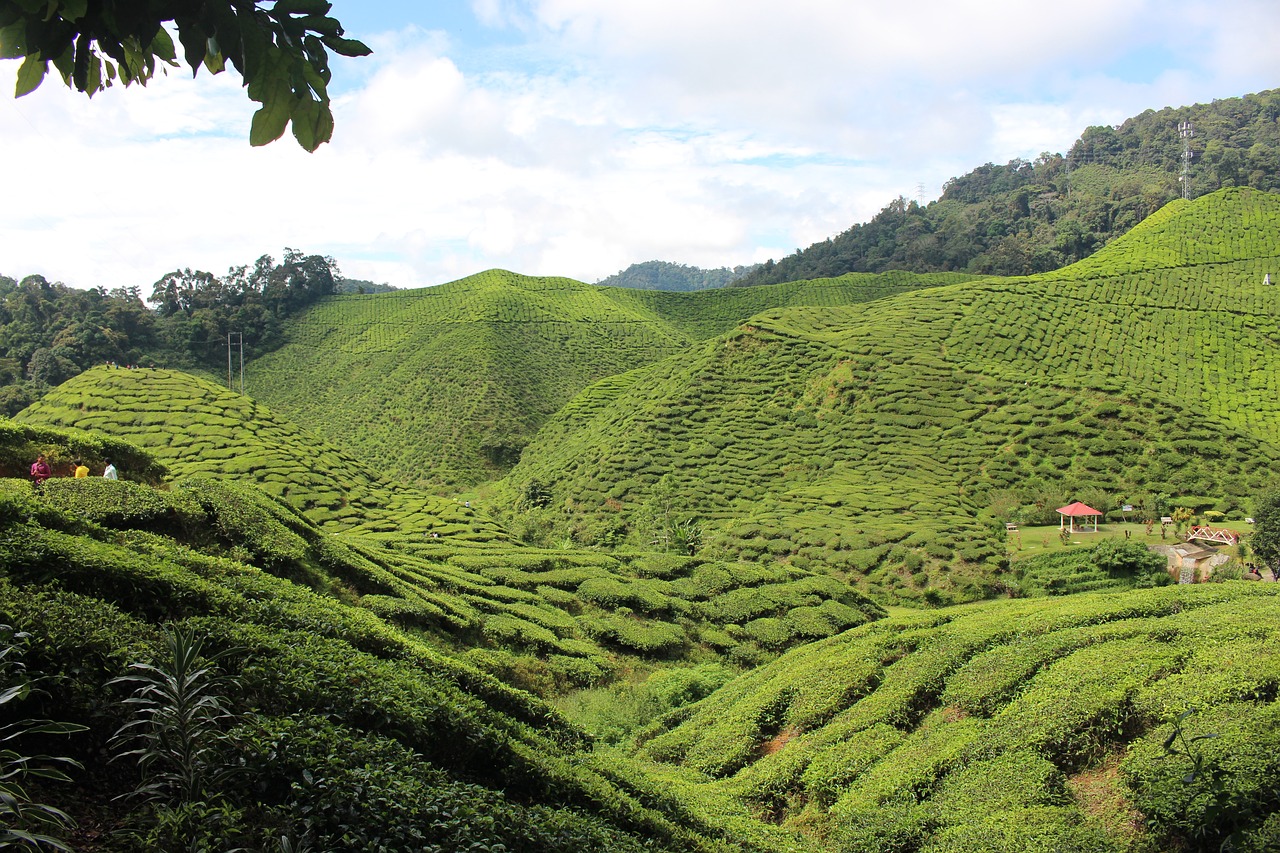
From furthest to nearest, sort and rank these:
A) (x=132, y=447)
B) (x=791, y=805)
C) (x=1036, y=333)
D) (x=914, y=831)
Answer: (x=1036, y=333)
(x=132, y=447)
(x=791, y=805)
(x=914, y=831)

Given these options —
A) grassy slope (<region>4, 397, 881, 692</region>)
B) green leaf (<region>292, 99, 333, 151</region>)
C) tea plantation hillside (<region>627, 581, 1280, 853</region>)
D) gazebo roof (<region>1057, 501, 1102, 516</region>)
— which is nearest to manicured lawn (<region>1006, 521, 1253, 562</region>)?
gazebo roof (<region>1057, 501, 1102, 516</region>)

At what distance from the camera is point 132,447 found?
1359 centimetres

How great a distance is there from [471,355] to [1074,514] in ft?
120

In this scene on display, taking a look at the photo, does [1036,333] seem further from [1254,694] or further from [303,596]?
[303,596]

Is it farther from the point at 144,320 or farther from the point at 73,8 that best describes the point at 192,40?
the point at 144,320

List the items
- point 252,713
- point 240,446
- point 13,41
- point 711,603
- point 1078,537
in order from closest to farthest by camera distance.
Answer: point 13,41 < point 252,713 < point 711,603 < point 240,446 < point 1078,537

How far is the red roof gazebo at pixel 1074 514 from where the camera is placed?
23531 mm

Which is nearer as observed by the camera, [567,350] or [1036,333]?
[1036,333]

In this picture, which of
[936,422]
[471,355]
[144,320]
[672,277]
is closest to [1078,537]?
[936,422]

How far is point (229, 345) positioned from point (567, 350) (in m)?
21.9

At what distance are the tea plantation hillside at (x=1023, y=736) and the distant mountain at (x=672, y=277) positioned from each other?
482 ft

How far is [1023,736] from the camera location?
754cm

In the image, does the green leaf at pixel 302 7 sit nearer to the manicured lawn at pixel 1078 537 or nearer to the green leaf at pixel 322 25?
the green leaf at pixel 322 25

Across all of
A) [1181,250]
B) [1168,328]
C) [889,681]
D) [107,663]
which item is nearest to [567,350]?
[1168,328]
